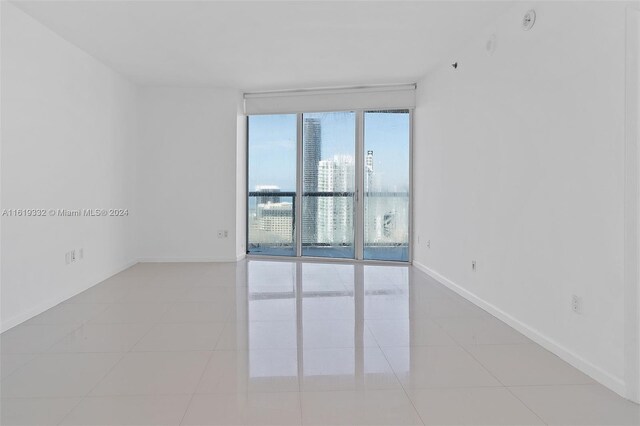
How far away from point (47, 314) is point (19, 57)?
2083mm

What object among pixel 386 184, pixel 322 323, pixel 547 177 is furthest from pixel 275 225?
pixel 547 177

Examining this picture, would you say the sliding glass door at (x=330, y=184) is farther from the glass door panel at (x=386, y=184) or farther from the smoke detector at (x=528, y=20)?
the smoke detector at (x=528, y=20)

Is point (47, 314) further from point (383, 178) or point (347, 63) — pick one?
point (383, 178)

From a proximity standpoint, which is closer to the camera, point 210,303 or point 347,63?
point 210,303

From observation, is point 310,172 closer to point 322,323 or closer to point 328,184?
point 328,184

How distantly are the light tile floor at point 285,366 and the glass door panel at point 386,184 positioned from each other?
1.82 metres

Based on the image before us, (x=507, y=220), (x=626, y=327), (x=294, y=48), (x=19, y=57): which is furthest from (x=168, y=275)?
(x=626, y=327)

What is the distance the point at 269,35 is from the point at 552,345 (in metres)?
3.35

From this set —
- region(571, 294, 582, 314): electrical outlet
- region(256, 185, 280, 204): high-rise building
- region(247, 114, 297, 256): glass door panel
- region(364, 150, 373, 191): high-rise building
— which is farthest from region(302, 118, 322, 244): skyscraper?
region(571, 294, 582, 314): electrical outlet

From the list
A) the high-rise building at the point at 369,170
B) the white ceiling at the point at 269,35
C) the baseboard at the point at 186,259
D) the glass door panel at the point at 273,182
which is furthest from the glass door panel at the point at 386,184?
the baseboard at the point at 186,259

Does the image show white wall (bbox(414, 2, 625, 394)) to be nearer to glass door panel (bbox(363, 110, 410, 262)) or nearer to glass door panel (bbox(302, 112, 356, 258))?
glass door panel (bbox(363, 110, 410, 262))

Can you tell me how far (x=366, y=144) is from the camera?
19.1 ft

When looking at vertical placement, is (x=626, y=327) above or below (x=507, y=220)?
below

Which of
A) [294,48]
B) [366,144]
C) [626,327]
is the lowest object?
[626,327]
